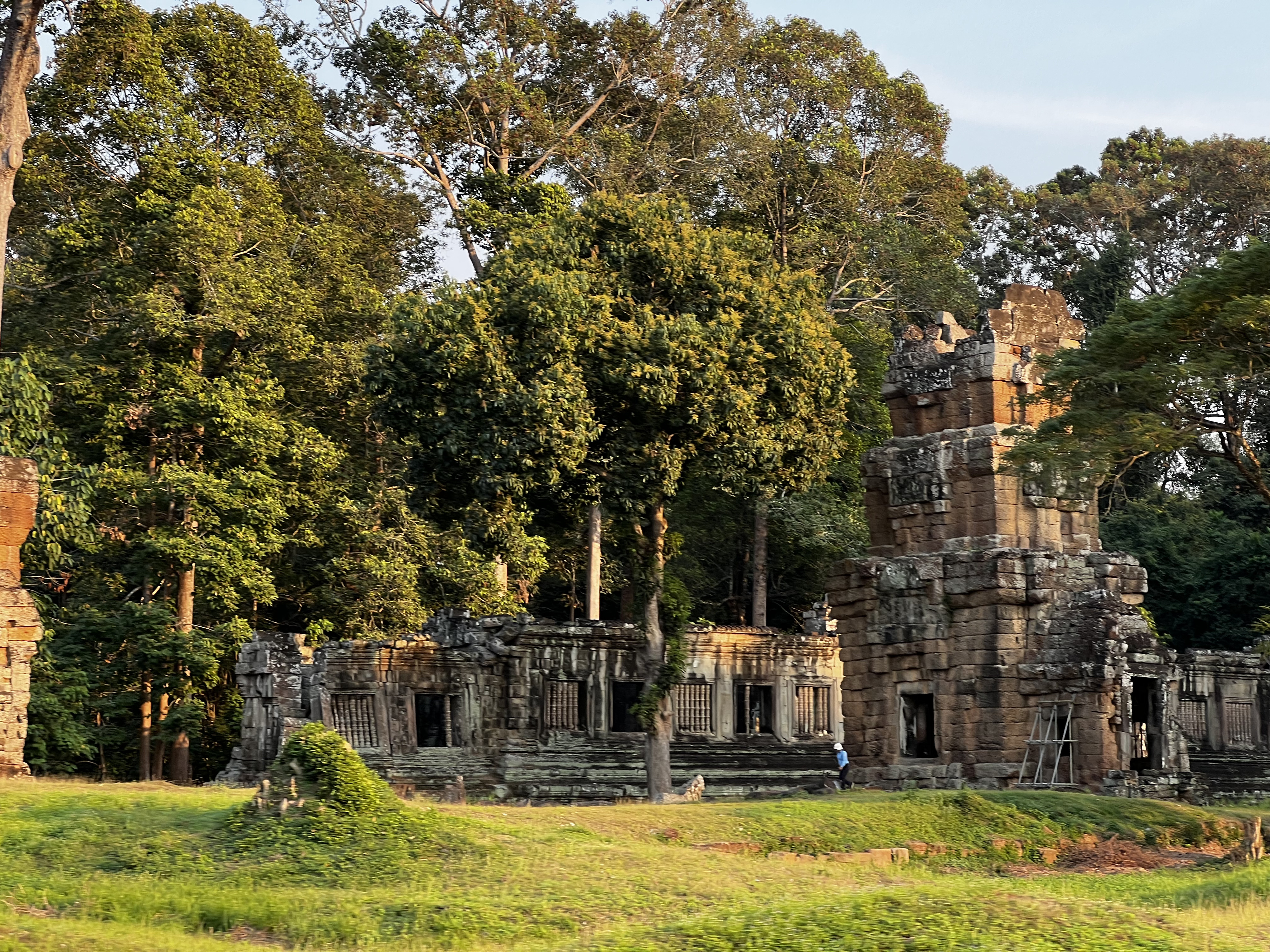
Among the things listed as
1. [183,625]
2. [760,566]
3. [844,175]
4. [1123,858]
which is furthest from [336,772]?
[844,175]

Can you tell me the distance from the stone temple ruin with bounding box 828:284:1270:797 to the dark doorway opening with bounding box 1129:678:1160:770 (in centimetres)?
3

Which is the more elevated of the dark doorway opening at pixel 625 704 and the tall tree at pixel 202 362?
the tall tree at pixel 202 362

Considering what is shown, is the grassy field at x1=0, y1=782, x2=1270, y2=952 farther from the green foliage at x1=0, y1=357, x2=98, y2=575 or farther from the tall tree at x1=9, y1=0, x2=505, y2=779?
the tall tree at x1=9, y1=0, x2=505, y2=779

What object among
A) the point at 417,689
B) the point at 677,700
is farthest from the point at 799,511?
the point at 417,689

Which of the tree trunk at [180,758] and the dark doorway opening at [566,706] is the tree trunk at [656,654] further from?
the tree trunk at [180,758]

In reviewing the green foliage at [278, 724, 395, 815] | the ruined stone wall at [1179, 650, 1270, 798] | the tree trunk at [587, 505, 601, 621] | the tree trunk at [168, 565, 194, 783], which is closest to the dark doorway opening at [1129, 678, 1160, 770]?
the ruined stone wall at [1179, 650, 1270, 798]

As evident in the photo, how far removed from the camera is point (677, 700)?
2980 cm

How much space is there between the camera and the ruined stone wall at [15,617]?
2038cm

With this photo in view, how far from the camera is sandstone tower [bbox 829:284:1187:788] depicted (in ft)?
75.9

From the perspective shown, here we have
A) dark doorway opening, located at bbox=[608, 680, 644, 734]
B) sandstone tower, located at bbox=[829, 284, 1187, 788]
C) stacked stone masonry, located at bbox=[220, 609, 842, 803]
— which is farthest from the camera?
A: dark doorway opening, located at bbox=[608, 680, 644, 734]

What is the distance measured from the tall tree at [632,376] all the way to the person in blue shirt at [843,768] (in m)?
2.99

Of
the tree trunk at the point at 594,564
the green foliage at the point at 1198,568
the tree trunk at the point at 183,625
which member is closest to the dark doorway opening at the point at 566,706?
the tree trunk at the point at 594,564

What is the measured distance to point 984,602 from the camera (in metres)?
24.0

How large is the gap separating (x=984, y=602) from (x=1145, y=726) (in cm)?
321
